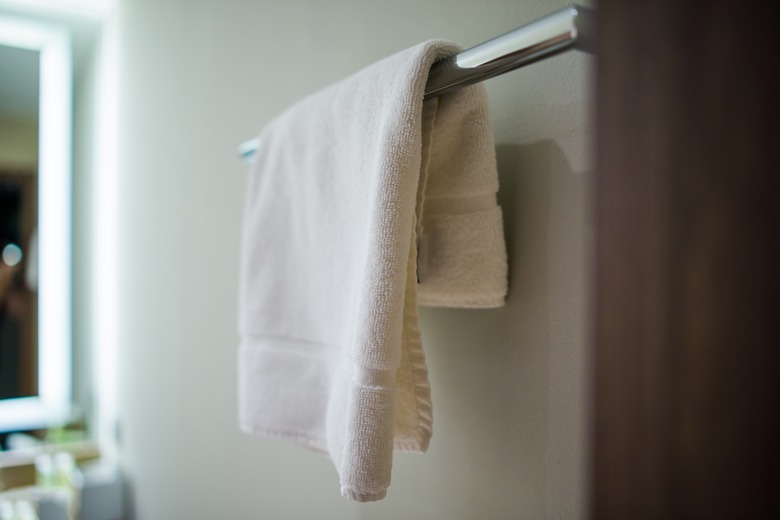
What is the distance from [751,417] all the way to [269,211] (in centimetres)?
54

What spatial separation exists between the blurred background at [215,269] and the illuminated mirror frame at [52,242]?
1 centimetres

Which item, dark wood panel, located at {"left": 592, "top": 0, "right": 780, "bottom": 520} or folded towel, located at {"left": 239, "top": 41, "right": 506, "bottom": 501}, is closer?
dark wood panel, located at {"left": 592, "top": 0, "right": 780, "bottom": 520}

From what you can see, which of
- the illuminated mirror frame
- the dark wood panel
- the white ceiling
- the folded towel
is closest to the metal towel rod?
the folded towel

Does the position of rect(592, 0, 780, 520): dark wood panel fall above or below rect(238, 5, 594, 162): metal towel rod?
below

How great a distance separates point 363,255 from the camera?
0.45m

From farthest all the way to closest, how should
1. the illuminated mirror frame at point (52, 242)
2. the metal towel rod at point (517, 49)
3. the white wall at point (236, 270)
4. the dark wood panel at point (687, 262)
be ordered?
the illuminated mirror frame at point (52, 242), the white wall at point (236, 270), the metal towel rod at point (517, 49), the dark wood panel at point (687, 262)

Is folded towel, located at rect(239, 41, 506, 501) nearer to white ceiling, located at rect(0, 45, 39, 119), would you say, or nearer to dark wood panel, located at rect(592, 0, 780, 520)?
dark wood panel, located at rect(592, 0, 780, 520)

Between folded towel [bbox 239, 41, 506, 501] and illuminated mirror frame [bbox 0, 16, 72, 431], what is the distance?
1782mm

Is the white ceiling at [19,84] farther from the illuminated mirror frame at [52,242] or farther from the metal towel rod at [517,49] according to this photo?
the metal towel rod at [517,49]

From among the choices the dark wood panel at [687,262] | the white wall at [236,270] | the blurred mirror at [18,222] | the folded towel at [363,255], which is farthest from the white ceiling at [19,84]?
the dark wood panel at [687,262]

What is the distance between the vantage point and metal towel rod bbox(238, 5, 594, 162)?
0.34 m

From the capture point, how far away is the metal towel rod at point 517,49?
0.34 m

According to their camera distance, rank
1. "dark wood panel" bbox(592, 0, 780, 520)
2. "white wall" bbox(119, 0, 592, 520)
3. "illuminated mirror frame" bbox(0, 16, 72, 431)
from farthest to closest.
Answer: "illuminated mirror frame" bbox(0, 16, 72, 431) → "white wall" bbox(119, 0, 592, 520) → "dark wood panel" bbox(592, 0, 780, 520)

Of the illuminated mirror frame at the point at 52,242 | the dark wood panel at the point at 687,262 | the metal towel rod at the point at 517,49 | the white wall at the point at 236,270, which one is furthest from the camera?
the illuminated mirror frame at the point at 52,242
